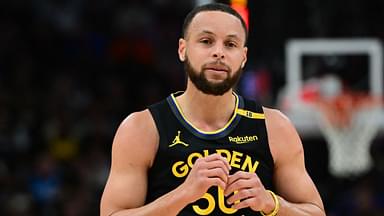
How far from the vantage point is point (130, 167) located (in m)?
3.99

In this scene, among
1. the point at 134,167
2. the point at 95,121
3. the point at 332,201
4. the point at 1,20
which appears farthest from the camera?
the point at 1,20

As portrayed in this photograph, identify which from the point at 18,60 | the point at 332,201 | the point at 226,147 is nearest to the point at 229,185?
the point at 226,147

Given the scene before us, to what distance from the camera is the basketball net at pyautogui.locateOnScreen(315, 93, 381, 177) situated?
887 cm

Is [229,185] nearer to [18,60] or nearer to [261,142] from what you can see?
[261,142]

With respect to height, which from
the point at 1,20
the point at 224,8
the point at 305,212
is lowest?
the point at 305,212

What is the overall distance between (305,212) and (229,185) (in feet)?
1.55

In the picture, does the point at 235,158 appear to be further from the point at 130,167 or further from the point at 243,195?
the point at 130,167

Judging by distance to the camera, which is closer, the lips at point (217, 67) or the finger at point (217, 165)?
the finger at point (217, 165)

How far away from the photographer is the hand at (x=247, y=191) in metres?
3.72

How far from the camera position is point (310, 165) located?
37.1 ft

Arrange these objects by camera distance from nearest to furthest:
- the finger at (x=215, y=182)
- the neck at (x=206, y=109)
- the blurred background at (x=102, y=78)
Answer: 1. the finger at (x=215, y=182)
2. the neck at (x=206, y=109)
3. the blurred background at (x=102, y=78)

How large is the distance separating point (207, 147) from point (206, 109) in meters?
0.23

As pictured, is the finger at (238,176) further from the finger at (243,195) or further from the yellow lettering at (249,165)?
the yellow lettering at (249,165)

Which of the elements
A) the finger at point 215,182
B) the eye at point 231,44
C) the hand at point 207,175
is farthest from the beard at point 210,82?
the finger at point 215,182
